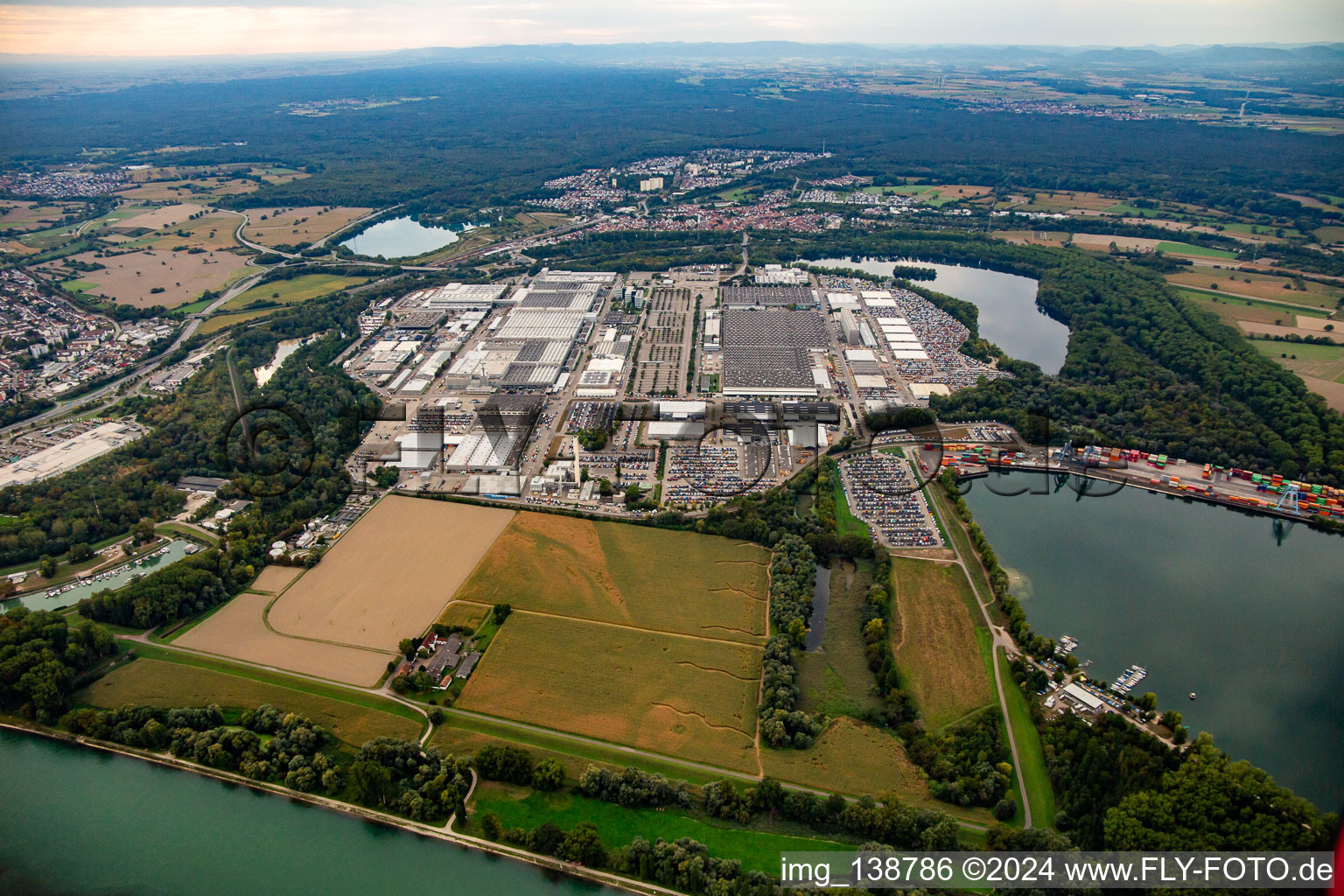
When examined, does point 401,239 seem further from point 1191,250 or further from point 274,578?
point 1191,250

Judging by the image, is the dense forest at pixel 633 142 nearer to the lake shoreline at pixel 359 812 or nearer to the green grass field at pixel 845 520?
the green grass field at pixel 845 520

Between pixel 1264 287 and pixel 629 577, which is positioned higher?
pixel 1264 287

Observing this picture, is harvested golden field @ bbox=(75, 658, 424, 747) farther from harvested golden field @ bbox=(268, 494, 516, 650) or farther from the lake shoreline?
harvested golden field @ bbox=(268, 494, 516, 650)

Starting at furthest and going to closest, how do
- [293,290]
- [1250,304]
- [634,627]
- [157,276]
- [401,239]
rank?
[401,239] < [157,276] < [293,290] < [1250,304] < [634,627]

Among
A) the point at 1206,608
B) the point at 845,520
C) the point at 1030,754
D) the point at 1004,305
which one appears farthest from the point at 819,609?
the point at 1004,305

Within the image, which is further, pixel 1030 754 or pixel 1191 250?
pixel 1191 250

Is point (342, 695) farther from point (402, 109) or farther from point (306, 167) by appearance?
point (402, 109)

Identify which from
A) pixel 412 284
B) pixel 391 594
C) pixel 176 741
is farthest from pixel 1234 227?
pixel 176 741

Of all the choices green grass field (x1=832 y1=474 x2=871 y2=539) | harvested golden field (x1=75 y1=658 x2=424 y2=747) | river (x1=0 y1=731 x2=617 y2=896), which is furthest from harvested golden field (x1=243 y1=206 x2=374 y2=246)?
green grass field (x1=832 y1=474 x2=871 y2=539)
